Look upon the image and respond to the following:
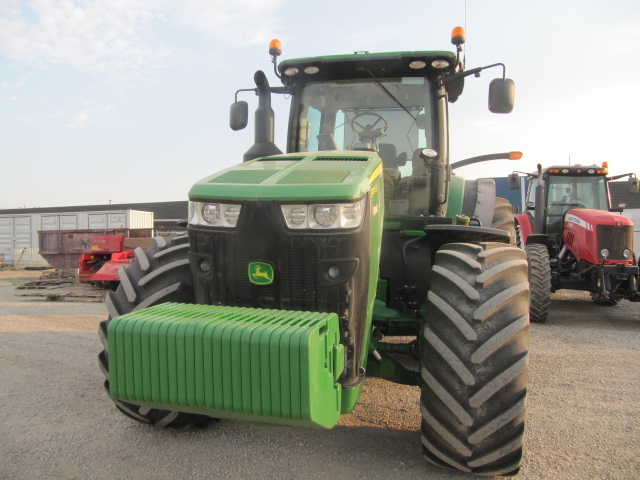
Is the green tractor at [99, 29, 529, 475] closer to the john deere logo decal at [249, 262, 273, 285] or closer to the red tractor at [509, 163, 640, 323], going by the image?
the john deere logo decal at [249, 262, 273, 285]

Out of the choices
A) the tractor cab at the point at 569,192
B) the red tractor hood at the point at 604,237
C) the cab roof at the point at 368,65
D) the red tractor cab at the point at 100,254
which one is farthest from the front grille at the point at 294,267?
the red tractor cab at the point at 100,254

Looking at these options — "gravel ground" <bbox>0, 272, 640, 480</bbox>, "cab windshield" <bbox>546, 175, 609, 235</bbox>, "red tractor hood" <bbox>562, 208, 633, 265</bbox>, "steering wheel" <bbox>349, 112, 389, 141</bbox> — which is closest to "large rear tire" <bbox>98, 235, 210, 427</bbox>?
"gravel ground" <bbox>0, 272, 640, 480</bbox>

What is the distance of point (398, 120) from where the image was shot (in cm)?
408

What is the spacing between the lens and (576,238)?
30.1ft

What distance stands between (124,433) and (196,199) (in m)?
1.70

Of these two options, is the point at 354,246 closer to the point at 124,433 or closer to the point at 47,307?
the point at 124,433

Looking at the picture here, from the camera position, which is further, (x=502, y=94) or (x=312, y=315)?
(x=502, y=94)

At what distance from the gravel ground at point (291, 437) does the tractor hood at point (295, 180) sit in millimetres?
1475

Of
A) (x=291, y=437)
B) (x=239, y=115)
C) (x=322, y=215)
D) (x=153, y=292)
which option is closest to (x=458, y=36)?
(x=239, y=115)

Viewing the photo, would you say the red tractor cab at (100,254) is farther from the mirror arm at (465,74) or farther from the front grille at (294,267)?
the front grille at (294,267)

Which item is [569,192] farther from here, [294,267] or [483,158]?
[294,267]

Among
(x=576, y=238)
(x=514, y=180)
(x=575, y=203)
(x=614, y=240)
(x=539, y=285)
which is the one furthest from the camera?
(x=575, y=203)

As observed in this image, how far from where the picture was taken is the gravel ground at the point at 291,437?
9.42 ft

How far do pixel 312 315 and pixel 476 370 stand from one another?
33.8 inches
